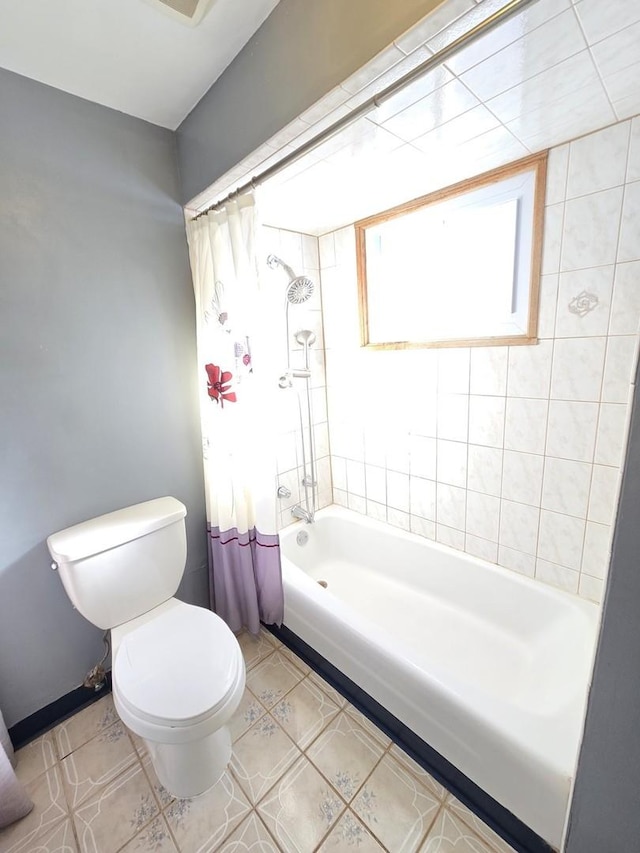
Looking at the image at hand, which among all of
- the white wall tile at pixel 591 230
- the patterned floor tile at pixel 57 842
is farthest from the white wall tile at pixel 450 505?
the patterned floor tile at pixel 57 842

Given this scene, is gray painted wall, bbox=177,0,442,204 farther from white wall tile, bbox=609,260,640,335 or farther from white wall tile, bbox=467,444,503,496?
white wall tile, bbox=467,444,503,496

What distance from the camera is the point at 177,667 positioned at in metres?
1.14

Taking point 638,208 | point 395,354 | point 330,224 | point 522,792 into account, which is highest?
point 330,224

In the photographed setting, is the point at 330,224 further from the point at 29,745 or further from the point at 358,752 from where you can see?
the point at 29,745

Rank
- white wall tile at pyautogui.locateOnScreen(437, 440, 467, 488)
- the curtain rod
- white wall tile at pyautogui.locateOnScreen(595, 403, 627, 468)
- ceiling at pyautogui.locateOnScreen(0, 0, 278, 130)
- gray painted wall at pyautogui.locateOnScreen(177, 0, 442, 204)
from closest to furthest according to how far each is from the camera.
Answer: the curtain rod
gray painted wall at pyautogui.locateOnScreen(177, 0, 442, 204)
ceiling at pyautogui.locateOnScreen(0, 0, 278, 130)
white wall tile at pyautogui.locateOnScreen(595, 403, 627, 468)
white wall tile at pyautogui.locateOnScreen(437, 440, 467, 488)

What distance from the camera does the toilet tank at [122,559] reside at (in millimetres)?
1244

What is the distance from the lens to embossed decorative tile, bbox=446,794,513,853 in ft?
3.34

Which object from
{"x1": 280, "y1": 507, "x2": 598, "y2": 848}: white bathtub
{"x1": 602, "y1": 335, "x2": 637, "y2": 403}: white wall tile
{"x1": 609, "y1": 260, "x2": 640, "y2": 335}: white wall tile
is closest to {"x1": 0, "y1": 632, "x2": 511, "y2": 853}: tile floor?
{"x1": 280, "y1": 507, "x2": 598, "y2": 848}: white bathtub

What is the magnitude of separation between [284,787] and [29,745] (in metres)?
1.01

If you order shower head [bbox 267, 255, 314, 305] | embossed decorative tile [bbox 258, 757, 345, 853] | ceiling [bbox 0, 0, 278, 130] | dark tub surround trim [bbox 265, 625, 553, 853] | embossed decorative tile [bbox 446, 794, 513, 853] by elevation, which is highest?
ceiling [bbox 0, 0, 278, 130]

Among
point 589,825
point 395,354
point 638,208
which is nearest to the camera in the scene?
point 589,825

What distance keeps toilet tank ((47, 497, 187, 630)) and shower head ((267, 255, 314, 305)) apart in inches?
43.3

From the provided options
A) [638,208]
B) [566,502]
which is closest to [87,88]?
[638,208]

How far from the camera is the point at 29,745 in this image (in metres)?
1.36
